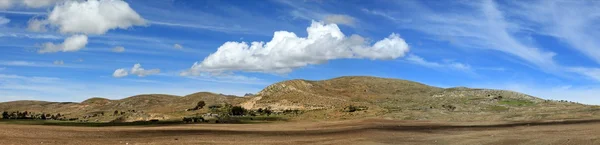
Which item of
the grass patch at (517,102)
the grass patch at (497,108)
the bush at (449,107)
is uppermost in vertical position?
the grass patch at (517,102)

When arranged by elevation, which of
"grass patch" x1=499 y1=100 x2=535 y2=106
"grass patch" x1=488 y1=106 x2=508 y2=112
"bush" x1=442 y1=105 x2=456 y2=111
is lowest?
"grass patch" x1=488 y1=106 x2=508 y2=112

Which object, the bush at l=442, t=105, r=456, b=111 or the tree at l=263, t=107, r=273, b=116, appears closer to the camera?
the bush at l=442, t=105, r=456, b=111

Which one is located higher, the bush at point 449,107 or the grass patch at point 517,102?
the grass patch at point 517,102

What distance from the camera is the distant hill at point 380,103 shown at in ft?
265

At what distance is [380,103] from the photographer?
383 feet

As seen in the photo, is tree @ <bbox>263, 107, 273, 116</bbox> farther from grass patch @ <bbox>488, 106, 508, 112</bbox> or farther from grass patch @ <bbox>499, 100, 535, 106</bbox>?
grass patch @ <bbox>499, 100, 535, 106</bbox>

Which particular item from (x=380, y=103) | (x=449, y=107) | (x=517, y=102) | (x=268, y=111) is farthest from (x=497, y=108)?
(x=268, y=111)

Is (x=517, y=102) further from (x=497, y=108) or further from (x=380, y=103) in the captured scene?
(x=380, y=103)

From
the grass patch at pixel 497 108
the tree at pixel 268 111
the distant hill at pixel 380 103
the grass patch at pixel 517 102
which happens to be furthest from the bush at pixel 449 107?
the tree at pixel 268 111

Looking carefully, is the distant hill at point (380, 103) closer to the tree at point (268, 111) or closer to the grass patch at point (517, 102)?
the grass patch at point (517, 102)

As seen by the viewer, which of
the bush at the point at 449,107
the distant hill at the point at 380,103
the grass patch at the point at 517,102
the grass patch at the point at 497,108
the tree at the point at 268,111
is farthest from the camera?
the tree at the point at 268,111

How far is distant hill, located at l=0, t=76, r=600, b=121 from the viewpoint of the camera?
80.9m

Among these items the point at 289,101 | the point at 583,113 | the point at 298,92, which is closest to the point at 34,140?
the point at 583,113

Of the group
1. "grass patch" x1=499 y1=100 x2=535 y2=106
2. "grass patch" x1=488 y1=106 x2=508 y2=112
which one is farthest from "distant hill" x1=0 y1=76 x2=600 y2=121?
"grass patch" x1=488 y1=106 x2=508 y2=112
